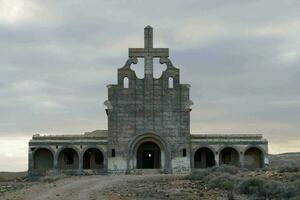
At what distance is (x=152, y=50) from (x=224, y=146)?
10932 millimetres

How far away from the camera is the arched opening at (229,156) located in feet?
184

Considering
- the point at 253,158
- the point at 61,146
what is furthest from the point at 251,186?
the point at 61,146

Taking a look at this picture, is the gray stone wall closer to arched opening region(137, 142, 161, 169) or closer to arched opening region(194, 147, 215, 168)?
arched opening region(137, 142, 161, 169)

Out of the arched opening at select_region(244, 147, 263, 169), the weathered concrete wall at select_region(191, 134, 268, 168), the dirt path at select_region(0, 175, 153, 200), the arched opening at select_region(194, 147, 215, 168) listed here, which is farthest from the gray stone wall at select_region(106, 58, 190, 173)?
the dirt path at select_region(0, 175, 153, 200)

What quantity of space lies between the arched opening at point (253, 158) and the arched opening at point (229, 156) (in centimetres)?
94

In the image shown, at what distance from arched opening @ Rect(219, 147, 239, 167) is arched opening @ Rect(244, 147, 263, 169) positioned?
94 cm

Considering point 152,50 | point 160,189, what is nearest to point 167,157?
point 152,50

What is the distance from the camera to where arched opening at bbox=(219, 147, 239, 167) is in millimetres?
56125

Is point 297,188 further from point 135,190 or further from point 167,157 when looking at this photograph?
point 167,157

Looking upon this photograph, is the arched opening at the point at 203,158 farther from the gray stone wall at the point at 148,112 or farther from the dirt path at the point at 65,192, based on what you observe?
Answer: the dirt path at the point at 65,192

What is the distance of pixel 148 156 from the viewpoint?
55594mm

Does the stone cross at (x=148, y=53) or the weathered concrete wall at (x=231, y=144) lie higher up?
the stone cross at (x=148, y=53)

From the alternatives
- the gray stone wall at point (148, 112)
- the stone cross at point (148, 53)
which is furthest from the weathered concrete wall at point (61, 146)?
the stone cross at point (148, 53)

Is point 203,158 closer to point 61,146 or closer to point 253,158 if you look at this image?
point 253,158
